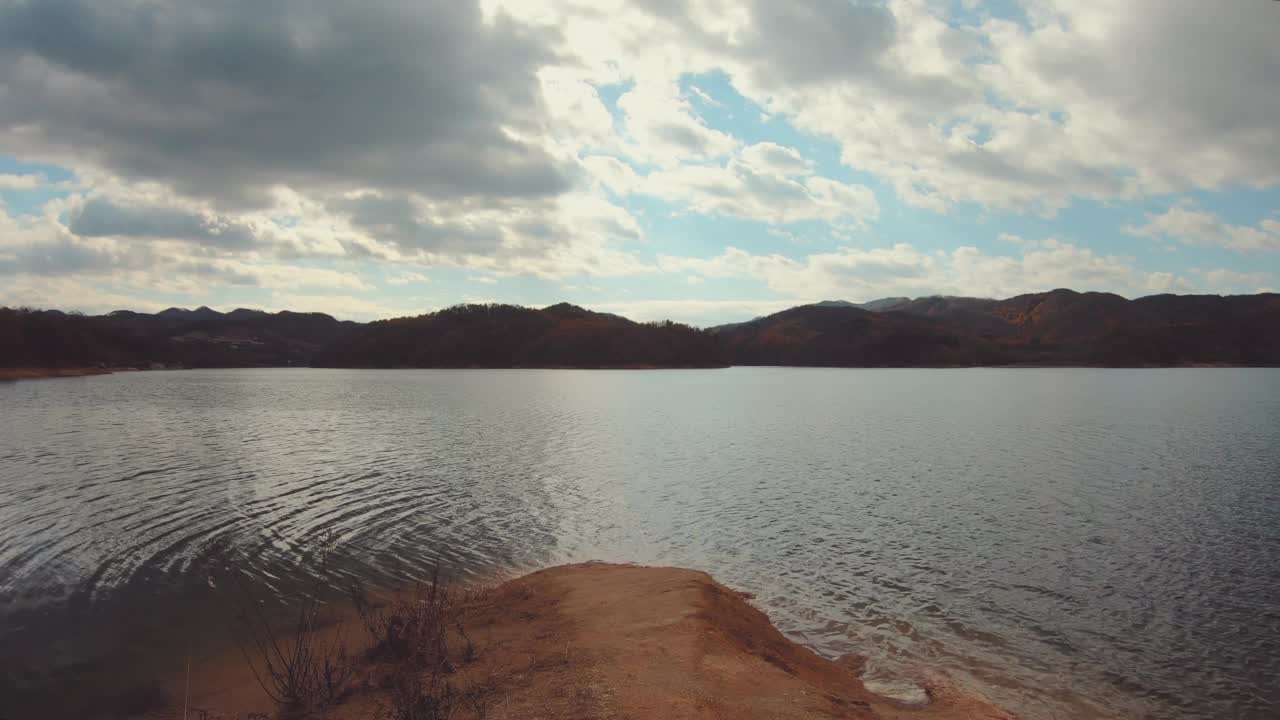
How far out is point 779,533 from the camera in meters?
20.9

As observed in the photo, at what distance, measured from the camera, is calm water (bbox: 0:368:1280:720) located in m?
12.1

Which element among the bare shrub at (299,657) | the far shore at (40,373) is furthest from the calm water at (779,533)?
the far shore at (40,373)

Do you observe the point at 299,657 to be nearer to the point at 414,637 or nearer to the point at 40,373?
the point at 414,637

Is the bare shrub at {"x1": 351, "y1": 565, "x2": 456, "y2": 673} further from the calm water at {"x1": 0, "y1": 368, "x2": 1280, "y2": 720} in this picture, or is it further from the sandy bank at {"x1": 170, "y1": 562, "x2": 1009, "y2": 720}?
the calm water at {"x1": 0, "y1": 368, "x2": 1280, "y2": 720}

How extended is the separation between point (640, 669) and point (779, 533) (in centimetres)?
1247

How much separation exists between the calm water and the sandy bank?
1.75 m

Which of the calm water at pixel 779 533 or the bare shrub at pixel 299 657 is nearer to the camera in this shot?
the bare shrub at pixel 299 657

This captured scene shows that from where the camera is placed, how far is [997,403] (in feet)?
255

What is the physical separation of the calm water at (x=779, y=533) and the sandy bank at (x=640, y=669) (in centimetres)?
175

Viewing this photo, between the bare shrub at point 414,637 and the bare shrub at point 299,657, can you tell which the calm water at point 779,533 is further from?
the bare shrub at point 414,637

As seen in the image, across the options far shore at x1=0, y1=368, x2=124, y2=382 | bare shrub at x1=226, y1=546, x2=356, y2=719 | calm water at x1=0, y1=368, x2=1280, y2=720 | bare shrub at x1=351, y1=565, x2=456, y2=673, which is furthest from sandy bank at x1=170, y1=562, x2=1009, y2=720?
far shore at x1=0, y1=368, x2=124, y2=382

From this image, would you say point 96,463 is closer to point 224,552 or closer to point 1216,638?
point 224,552

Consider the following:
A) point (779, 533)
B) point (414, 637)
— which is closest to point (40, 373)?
point (779, 533)

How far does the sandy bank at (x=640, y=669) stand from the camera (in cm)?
835
